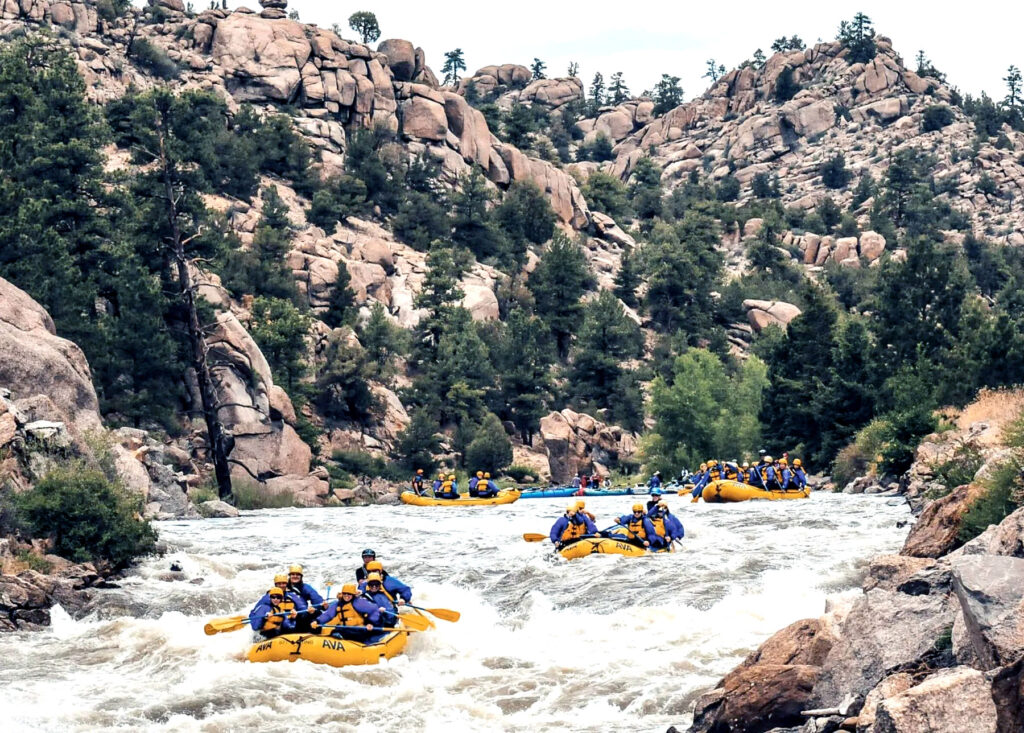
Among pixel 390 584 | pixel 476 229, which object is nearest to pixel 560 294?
pixel 476 229

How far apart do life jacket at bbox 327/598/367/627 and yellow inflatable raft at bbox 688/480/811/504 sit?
22603 mm

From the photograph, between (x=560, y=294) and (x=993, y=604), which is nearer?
(x=993, y=604)

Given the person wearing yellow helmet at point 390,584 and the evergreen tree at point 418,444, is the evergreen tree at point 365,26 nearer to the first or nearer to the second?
the evergreen tree at point 418,444

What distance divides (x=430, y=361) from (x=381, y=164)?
22232 millimetres

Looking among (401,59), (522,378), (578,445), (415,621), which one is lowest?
(415,621)

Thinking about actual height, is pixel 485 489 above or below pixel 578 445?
below

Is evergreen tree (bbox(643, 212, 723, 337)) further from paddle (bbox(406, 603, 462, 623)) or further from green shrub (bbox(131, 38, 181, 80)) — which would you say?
paddle (bbox(406, 603, 462, 623))

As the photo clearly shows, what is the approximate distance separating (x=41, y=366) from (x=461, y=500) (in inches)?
599

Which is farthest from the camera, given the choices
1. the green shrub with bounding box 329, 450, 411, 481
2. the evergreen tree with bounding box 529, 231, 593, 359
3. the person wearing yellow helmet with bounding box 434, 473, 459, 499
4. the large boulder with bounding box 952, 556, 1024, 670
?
the evergreen tree with bounding box 529, 231, 593, 359

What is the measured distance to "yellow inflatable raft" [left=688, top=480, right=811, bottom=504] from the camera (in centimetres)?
3806

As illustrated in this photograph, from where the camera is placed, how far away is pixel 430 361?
207 ft

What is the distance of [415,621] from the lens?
57.2 ft

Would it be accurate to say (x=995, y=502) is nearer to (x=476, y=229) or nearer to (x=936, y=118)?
(x=476, y=229)

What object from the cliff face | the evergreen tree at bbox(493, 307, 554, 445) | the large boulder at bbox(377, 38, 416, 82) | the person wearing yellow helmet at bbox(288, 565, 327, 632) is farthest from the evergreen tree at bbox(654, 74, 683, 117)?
the person wearing yellow helmet at bbox(288, 565, 327, 632)
